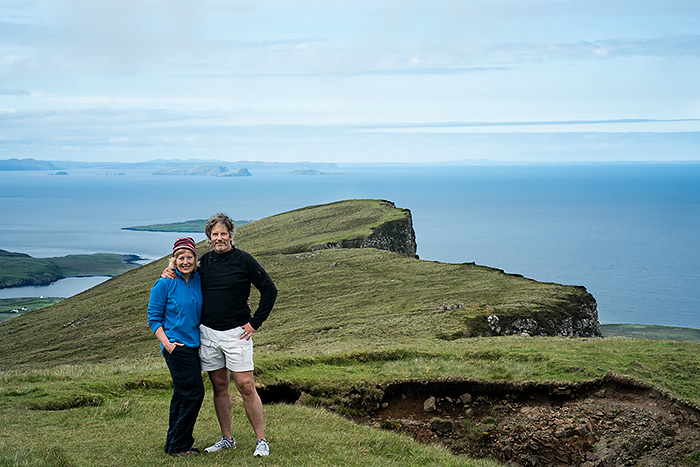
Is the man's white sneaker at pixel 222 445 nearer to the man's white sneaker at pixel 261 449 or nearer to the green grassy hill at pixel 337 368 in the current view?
the green grassy hill at pixel 337 368

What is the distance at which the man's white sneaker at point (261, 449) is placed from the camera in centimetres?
993

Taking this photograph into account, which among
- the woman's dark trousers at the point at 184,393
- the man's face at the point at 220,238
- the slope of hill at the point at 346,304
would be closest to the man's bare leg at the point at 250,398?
the woman's dark trousers at the point at 184,393

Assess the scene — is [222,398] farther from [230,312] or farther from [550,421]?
[550,421]

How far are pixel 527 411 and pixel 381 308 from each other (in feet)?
81.2

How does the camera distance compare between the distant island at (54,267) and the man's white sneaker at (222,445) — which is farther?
the distant island at (54,267)

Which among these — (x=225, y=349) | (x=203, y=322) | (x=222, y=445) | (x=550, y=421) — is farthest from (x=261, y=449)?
(x=550, y=421)

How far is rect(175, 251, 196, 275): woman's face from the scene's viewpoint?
32.6 ft

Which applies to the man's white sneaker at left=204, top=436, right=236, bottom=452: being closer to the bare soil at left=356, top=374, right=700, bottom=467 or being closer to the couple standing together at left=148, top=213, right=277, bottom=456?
the couple standing together at left=148, top=213, right=277, bottom=456

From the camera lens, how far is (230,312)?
32.8 feet

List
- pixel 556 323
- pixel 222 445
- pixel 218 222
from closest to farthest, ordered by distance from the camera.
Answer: pixel 218 222, pixel 222 445, pixel 556 323

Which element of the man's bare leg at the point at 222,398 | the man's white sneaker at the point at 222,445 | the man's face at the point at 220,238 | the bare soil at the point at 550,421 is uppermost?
the man's face at the point at 220,238

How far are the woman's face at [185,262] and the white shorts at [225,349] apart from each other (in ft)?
3.29

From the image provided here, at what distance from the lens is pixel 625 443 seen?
44.3ft

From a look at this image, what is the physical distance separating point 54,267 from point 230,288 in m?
161
